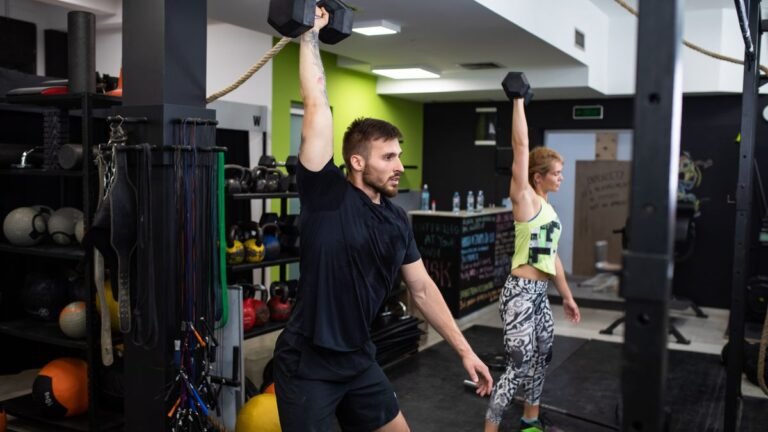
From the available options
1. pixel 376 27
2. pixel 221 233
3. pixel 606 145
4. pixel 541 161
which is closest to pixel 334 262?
pixel 221 233

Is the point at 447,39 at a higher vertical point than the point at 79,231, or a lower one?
higher

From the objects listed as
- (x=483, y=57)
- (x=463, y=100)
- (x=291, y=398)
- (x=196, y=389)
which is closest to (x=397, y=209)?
(x=291, y=398)

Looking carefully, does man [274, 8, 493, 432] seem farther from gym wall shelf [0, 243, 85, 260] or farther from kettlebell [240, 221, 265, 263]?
kettlebell [240, 221, 265, 263]

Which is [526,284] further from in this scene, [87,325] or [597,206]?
[597,206]

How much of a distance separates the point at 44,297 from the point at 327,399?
2.15 meters

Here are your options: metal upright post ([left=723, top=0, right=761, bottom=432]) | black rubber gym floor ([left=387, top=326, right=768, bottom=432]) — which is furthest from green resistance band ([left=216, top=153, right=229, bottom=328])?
metal upright post ([left=723, top=0, right=761, bottom=432])

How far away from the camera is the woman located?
9.55ft

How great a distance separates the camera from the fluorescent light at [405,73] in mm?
6637

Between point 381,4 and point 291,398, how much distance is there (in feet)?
9.79

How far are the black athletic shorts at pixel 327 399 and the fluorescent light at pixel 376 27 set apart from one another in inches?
125

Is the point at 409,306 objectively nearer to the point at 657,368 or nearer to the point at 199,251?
the point at 199,251

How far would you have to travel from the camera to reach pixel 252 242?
3781mm

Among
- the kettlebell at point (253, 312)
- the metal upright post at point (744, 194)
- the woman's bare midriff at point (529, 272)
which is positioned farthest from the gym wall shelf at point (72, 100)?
the metal upright post at point (744, 194)

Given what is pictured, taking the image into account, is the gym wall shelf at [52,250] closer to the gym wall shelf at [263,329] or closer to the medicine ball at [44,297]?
the medicine ball at [44,297]
